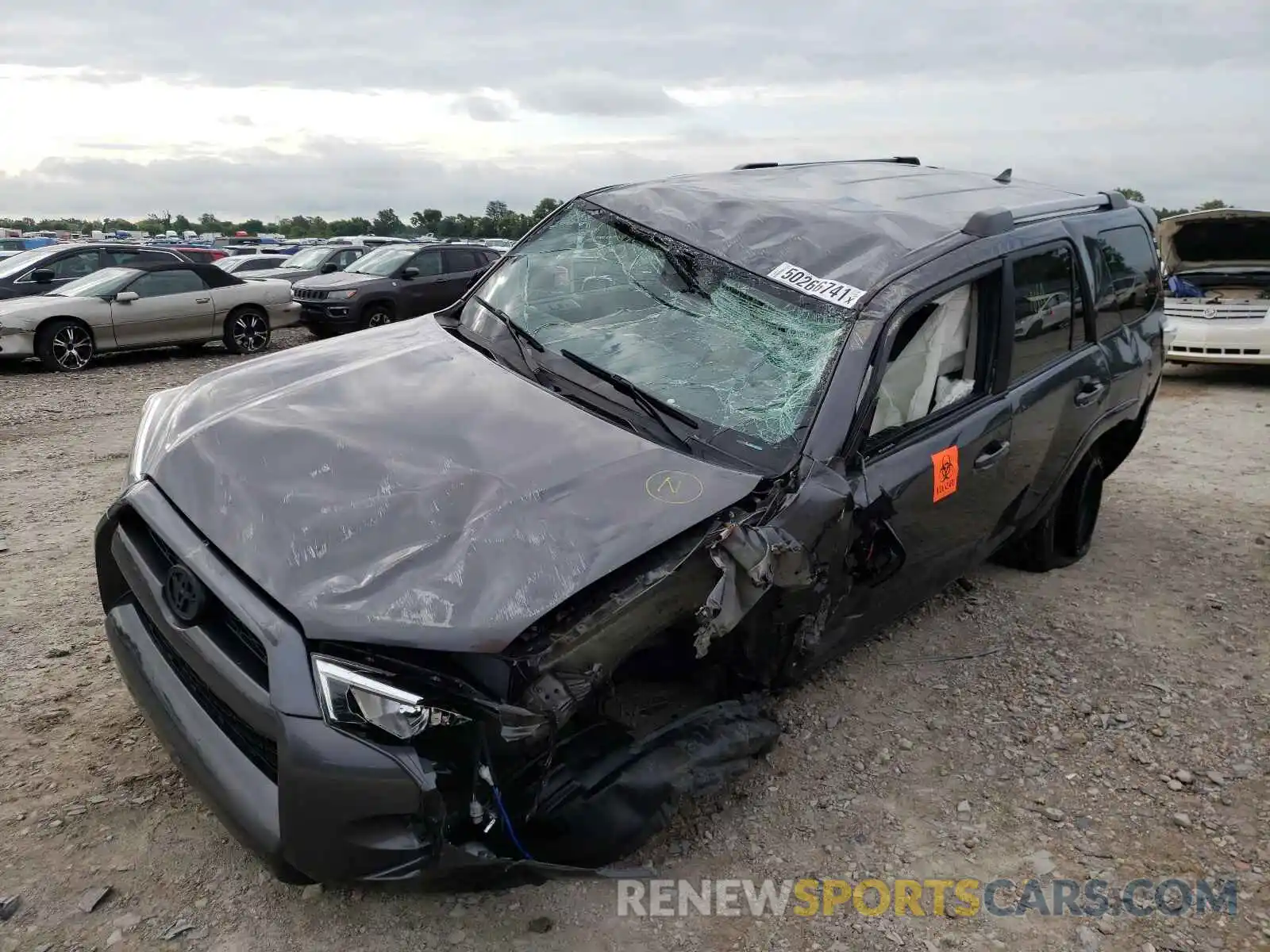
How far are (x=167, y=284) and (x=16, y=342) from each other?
185 centimetres

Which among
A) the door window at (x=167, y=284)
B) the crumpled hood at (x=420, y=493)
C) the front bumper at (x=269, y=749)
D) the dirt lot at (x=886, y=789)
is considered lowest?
the dirt lot at (x=886, y=789)

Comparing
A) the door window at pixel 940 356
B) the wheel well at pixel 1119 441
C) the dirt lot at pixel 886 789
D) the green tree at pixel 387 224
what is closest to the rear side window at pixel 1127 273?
the wheel well at pixel 1119 441

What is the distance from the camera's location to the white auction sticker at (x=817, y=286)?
118 inches

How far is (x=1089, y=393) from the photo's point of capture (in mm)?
4020

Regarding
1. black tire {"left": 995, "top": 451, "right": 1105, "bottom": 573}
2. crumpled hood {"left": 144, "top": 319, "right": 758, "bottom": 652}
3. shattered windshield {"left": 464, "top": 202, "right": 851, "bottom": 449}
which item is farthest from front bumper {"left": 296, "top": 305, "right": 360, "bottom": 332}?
black tire {"left": 995, "top": 451, "right": 1105, "bottom": 573}

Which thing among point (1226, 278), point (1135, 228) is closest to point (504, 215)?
point (1226, 278)

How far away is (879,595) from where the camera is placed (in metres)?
3.08

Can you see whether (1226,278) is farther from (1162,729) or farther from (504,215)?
(504,215)

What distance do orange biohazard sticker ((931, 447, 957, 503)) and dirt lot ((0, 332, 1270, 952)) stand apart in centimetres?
90

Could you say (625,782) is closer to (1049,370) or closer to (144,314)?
(1049,370)

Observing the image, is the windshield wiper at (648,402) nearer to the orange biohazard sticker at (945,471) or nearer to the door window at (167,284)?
the orange biohazard sticker at (945,471)

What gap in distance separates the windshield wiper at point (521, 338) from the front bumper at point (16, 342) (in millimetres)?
8502

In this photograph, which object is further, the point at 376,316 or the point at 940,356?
the point at 376,316

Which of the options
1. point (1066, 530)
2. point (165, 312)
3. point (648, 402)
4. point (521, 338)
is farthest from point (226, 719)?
point (165, 312)
